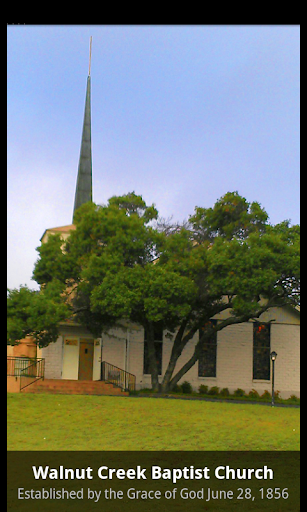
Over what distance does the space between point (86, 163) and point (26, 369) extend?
1137 cm

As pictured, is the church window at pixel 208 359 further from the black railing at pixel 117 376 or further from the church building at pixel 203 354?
the black railing at pixel 117 376

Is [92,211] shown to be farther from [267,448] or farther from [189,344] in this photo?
[267,448]

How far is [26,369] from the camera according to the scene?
1967cm

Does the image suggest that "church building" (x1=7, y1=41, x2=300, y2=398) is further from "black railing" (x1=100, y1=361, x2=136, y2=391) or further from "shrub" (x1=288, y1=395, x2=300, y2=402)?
"shrub" (x1=288, y1=395, x2=300, y2=402)

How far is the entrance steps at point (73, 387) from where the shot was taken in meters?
18.9

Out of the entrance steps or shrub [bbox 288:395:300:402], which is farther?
shrub [bbox 288:395:300:402]

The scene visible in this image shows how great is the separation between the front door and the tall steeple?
25.8 ft

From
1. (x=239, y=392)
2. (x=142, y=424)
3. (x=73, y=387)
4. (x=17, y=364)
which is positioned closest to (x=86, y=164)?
(x=17, y=364)

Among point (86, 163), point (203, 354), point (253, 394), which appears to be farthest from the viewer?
point (86, 163)

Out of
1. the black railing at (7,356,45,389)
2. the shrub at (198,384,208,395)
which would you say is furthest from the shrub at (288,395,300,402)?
the black railing at (7,356,45,389)

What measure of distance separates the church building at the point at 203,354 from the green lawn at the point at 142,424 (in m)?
3.43

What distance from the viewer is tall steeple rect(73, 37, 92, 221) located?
25.3m

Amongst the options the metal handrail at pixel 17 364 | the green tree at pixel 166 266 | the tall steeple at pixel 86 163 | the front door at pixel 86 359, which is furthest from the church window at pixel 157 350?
the tall steeple at pixel 86 163
